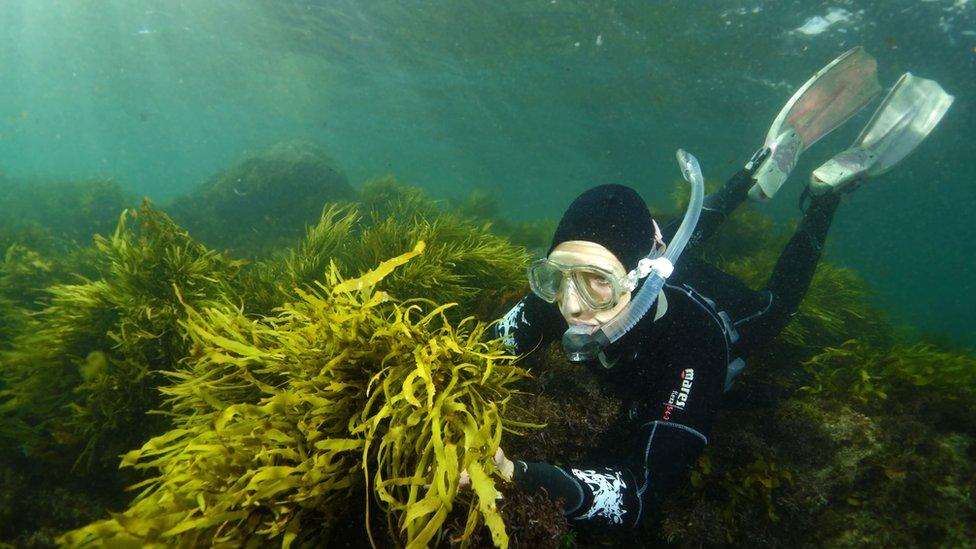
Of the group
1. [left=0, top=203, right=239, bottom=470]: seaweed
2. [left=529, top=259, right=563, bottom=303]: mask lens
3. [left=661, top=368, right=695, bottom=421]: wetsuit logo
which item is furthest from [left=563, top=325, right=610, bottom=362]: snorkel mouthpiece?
[left=0, top=203, right=239, bottom=470]: seaweed

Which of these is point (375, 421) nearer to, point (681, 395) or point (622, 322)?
point (622, 322)

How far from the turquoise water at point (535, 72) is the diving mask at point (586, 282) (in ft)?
30.8

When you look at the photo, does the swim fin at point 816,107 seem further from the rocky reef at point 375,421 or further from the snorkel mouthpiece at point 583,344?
the snorkel mouthpiece at point 583,344

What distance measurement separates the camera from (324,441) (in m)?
1.68

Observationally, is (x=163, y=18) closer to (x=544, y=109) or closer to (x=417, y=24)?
(x=417, y=24)

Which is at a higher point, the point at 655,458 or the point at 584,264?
the point at 584,264

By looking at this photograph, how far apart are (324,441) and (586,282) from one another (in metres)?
2.03

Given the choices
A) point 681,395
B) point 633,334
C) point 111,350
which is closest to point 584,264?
point 633,334

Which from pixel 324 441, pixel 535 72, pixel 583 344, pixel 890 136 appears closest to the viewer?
pixel 324 441

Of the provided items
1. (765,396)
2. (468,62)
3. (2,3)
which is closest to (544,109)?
(468,62)

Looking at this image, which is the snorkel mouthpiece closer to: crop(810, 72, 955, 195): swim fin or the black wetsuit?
the black wetsuit

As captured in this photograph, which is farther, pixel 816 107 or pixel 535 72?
pixel 535 72

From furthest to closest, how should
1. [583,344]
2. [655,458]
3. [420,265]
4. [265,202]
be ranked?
[265,202], [420,265], [583,344], [655,458]

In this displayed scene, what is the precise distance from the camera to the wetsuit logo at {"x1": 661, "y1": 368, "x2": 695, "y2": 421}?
2689 mm
